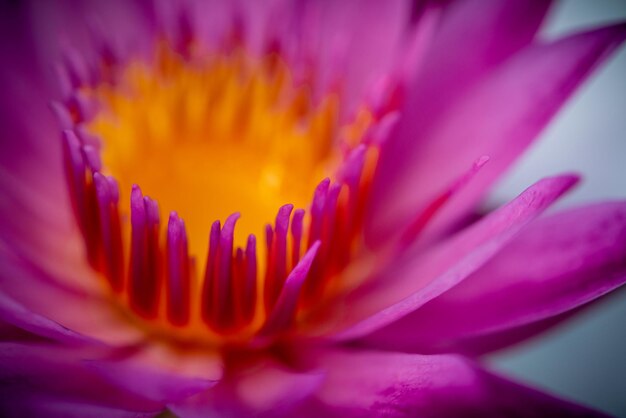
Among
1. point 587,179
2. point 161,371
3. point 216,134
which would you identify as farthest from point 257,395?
point 587,179

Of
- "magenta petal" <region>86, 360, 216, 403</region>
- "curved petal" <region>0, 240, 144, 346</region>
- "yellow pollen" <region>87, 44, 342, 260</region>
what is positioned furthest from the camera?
"yellow pollen" <region>87, 44, 342, 260</region>

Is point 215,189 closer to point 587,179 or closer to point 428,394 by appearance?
point 428,394

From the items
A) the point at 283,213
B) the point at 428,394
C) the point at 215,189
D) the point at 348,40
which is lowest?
the point at 428,394

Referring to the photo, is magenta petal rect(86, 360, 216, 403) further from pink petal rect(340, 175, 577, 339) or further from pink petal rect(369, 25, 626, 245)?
pink petal rect(369, 25, 626, 245)

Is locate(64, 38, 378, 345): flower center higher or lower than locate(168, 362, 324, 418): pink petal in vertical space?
higher

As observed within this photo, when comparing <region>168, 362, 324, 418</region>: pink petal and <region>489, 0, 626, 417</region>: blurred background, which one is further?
<region>489, 0, 626, 417</region>: blurred background

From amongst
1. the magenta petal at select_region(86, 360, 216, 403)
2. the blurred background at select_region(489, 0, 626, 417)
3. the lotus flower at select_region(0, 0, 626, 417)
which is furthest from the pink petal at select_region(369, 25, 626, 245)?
the magenta petal at select_region(86, 360, 216, 403)
